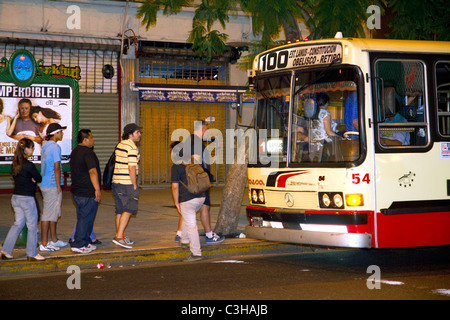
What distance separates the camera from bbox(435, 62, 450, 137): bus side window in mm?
8570

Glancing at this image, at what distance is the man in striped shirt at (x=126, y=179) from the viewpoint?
10008 mm

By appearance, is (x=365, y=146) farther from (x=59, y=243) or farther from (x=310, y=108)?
(x=59, y=243)

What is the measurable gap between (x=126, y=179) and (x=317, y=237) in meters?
3.30

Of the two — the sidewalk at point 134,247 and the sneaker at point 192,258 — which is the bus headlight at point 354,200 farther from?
the sidewalk at point 134,247

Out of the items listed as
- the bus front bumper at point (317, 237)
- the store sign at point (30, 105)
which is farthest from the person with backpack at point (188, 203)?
the store sign at point (30, 105)

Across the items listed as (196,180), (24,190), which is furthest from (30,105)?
(196,180)

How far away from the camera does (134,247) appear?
10.3 m

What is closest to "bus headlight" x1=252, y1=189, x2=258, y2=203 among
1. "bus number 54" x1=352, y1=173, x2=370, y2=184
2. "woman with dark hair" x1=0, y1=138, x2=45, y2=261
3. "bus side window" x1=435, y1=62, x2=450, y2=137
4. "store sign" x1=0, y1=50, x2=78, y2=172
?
"bus number 54" x1=352, y1=173, x2=370, y2=184

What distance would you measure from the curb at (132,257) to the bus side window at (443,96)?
136 inches

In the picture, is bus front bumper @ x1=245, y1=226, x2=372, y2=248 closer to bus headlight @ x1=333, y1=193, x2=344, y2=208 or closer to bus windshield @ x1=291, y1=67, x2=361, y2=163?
bus headlight @ x1=333, y1=193, x2=344, y2=208

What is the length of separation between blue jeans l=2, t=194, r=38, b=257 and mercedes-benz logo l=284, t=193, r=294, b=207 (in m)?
3.44

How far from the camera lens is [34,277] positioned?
8.68 meters
